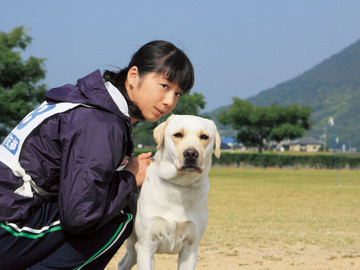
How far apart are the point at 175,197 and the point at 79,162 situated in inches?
42.8

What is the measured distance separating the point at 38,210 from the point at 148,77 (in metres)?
1.13

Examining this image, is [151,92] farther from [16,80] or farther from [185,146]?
[16,80]

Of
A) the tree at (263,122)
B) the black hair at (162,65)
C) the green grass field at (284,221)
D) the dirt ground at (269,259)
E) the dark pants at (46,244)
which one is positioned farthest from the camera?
the tree at (263,122)

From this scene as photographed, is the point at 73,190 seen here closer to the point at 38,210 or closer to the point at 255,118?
the point at 38,210

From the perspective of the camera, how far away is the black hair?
3.37 meters

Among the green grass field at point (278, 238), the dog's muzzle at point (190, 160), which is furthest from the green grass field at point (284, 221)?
the dog's muzzle at point (190, 160)

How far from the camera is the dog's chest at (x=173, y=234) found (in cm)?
358

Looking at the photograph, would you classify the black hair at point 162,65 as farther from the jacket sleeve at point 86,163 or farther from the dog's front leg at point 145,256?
the dog's front leg at point 145,256

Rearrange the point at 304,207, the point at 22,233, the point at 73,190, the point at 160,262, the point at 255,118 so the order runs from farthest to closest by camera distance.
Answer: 1. the point at 255,118
2. the point at 304,207
3. the point at 160,262
4. the point at 22,233
5. the point at 73,190

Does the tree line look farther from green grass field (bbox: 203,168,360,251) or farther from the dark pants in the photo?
the dark pants

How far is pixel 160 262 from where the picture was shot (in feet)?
20.3

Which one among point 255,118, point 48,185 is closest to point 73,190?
point 48,185

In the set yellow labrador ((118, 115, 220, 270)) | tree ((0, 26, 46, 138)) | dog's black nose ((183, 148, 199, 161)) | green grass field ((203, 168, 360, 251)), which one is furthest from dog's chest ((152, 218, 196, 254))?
tree ((0, 26, 46, 138))

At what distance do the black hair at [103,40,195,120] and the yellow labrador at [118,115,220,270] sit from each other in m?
0.29
